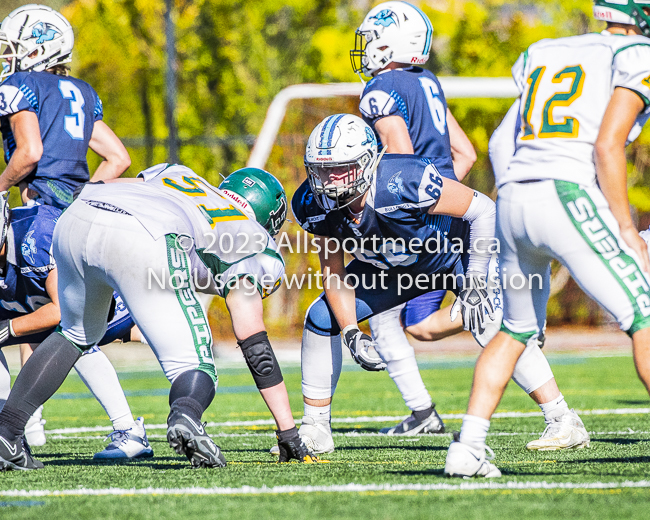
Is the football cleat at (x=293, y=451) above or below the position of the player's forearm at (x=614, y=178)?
below

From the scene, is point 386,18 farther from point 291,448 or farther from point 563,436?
point 291,448

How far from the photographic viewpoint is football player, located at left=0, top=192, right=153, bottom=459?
4.56 meters

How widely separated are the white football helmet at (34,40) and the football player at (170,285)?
65.8 inches

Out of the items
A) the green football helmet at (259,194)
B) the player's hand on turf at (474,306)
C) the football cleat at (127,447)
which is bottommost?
the football cleat at (127,447)

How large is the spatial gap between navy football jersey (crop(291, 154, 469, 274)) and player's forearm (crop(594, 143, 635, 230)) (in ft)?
3.37

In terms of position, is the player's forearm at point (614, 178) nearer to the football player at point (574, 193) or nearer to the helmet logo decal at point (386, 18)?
the football player at point (574, 193)

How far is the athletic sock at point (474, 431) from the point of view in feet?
10.7

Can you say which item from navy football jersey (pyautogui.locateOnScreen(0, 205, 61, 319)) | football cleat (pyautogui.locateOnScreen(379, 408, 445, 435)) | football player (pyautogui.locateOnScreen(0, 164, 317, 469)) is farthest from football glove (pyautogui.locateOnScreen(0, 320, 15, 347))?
football cleat (pyautogui.locateOnScreen(379, 408, 445, 435))

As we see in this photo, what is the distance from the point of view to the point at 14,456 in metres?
3.78

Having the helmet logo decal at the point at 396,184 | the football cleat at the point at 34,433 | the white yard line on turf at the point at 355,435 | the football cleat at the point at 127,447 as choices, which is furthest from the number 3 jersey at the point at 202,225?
the football cleat at the point at 34,433

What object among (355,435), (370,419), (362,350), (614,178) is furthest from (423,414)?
(614,178)

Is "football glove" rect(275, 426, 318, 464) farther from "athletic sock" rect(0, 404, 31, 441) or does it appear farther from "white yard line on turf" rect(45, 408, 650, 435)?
"white yard line on turf" rect(45, 408, 650, 435)

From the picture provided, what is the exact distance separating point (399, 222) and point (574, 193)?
4.00ft

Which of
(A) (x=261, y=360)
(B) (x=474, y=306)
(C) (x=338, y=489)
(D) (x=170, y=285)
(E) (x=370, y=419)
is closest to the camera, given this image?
(C) (x=338, y=489)
